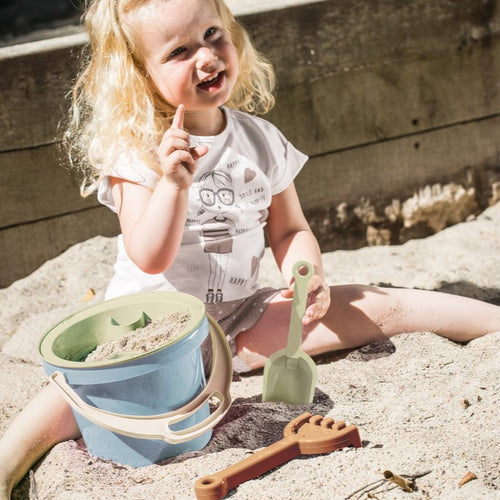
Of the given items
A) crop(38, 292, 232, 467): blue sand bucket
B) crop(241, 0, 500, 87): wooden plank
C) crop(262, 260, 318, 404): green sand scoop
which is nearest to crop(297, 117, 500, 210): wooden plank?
crop(241, 0, 500, 87): wooden plank

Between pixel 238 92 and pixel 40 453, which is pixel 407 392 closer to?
pixel 40 453

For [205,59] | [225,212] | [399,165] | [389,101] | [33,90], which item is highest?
[205,59]

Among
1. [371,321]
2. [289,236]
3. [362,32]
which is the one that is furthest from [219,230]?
[362,32]

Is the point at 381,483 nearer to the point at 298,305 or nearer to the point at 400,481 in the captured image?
the point at 400,481

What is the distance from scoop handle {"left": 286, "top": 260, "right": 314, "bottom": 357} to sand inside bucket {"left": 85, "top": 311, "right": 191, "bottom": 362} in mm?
240

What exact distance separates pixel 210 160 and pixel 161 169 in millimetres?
158

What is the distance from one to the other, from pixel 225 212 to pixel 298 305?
0.32 metres

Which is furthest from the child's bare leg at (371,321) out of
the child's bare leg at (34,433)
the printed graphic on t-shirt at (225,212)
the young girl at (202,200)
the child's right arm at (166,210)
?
the child's bare leg at (34,433)

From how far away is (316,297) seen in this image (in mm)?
1812

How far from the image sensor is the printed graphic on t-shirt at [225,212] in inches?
75.2

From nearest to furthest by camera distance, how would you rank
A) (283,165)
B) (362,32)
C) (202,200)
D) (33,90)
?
(202,200) → (283,165) → (33,90) → (362,32)

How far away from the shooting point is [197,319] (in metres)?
1.55

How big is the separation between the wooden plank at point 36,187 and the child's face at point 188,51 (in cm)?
69

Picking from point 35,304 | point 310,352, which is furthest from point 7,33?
point 310,352
